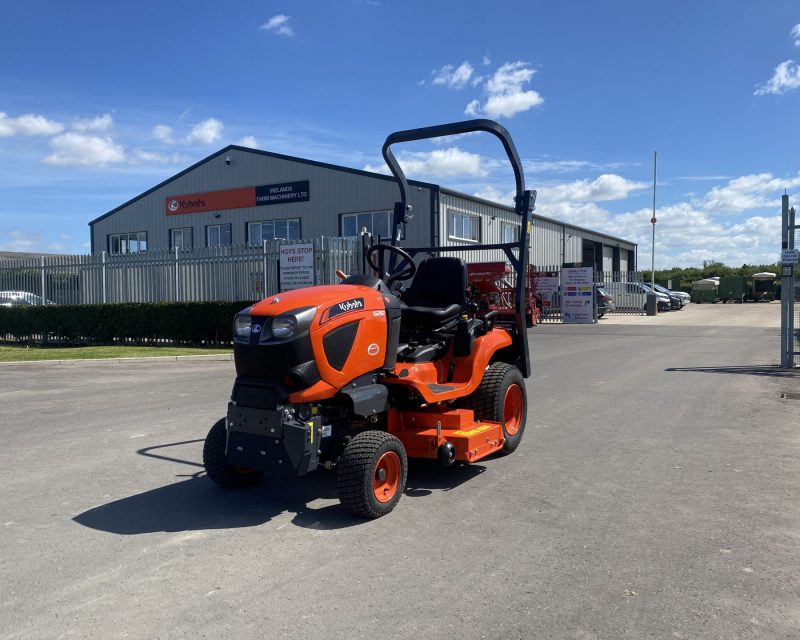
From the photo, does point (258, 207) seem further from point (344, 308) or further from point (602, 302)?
point (344, 308)

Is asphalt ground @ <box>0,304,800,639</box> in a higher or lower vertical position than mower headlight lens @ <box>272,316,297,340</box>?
Result: lower

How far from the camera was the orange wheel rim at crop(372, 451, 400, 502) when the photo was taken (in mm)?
4676

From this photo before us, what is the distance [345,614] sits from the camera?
325 centimetres

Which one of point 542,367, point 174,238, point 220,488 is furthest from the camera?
point 174,238

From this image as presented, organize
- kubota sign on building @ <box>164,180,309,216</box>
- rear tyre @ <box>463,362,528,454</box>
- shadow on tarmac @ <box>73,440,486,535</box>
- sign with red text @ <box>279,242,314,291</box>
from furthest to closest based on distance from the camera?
kubota sign on building @ <box>164,180,309,216</box>
sign with red text @ <box>279,242,314,291</box>
rear tyre @ <box>463,362,528,454</box>
shadow on tarmac @ <box>73,440,486,535</box>

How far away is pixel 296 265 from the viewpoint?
54.9ft

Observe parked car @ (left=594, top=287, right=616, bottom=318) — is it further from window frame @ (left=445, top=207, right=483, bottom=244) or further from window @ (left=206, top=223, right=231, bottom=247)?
window @ (left=206, top=223, right=231, bottom=247)

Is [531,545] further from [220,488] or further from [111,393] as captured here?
[111,393]

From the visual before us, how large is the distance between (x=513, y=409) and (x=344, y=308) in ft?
8.16

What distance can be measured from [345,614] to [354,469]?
123 cm

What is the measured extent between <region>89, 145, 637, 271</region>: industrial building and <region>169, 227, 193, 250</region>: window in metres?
0.04

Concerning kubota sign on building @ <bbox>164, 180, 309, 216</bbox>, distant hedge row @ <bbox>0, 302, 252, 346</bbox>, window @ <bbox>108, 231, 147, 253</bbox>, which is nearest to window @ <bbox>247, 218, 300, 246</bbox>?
kubota sign on building @ <bbox>164, 180, 309, 216</bbox>

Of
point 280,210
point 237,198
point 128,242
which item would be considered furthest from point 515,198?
point 128,242

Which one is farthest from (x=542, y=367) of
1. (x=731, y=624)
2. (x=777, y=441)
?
(x=731, y=624)
